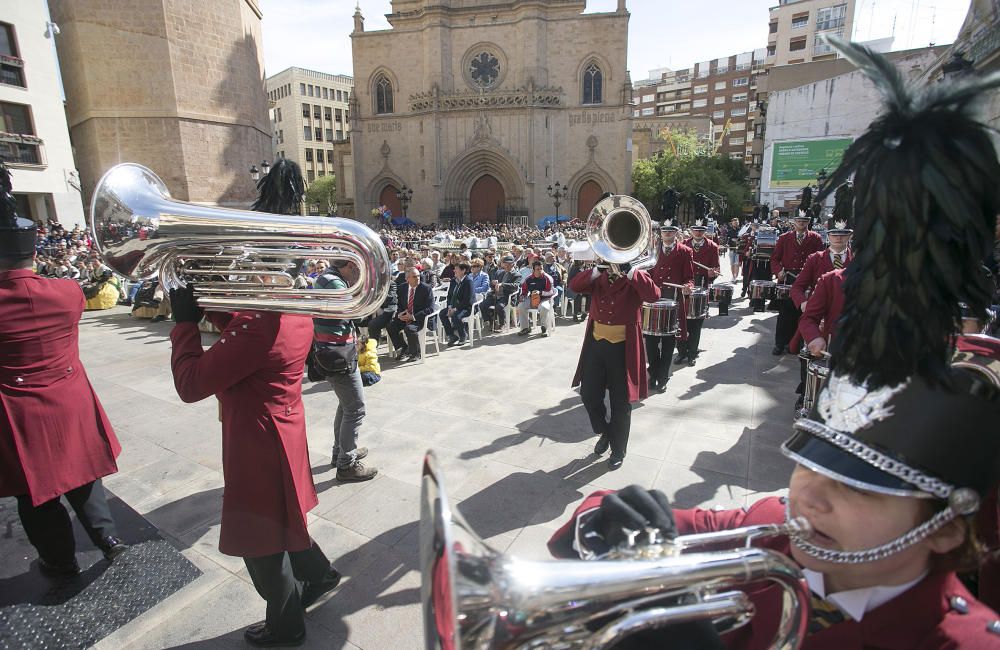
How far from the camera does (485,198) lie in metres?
37.0

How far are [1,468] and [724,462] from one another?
4.97 m

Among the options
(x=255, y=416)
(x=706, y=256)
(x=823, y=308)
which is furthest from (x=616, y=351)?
(x=706, y=256)

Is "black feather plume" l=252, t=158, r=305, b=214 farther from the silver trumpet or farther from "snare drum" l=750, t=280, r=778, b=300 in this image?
"snare drum" l=750, t=280, r=778, b=300

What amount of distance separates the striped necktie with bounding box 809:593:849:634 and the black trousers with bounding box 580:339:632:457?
291 centimetres

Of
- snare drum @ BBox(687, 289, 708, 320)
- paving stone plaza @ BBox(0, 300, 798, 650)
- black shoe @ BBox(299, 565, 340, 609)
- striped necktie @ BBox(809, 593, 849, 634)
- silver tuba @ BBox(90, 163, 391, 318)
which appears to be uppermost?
silver tuba @ BBox(90, 163, 391, 318)

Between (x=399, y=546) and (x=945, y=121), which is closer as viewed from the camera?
(x=945, y=121)

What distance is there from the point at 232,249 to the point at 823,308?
4.33 metres

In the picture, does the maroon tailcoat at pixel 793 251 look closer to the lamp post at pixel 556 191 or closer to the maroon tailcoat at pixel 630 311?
the maroon tailcoat at pixel 630 311

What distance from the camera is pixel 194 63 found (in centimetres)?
2269

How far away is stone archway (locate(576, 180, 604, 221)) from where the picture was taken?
34.9m

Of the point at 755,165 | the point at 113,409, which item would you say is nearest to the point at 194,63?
the point at 113,409

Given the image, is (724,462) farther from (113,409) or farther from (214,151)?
(214,151)

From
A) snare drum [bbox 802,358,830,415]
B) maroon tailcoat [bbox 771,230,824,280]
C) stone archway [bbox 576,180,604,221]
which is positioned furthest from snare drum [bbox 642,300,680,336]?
stone archway [bbox 576,180,604,221]

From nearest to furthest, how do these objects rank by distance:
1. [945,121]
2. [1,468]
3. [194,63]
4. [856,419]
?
[945,121] → [856,419] → [1,468] → [194,63]
